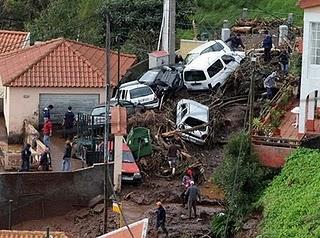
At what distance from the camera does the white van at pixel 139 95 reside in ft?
124

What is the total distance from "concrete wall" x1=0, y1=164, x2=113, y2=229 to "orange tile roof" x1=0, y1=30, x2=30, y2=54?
14.6 metres

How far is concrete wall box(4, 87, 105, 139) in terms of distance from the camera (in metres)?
38.2

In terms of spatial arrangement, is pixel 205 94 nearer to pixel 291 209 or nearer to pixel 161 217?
pixel 161 217

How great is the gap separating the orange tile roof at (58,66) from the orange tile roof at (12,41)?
372 centimetres

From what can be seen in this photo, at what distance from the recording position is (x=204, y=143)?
35406 millimetres

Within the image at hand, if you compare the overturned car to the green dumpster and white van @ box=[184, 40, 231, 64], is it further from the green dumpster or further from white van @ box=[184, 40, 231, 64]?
white van @ box=[184, 40, 231, 64]

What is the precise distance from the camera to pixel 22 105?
3831 centimetres

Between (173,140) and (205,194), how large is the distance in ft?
12.2

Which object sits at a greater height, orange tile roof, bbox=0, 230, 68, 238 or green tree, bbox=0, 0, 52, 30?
green tree, bbox=0, 0, 52, 30

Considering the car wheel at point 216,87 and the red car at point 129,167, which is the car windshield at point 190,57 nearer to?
the car wheel at point 216,87

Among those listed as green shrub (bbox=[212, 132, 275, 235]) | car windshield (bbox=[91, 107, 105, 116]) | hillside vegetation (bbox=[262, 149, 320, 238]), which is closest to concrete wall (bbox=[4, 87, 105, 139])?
car windshield (bbox=[91, 107, 105, 116])

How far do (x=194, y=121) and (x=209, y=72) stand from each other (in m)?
3.82

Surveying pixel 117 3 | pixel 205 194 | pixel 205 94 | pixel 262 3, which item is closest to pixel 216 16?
pixel 262 3

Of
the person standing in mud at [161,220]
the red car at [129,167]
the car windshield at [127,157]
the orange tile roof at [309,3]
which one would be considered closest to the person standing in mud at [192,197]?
the person standing in mud at [161,220]
